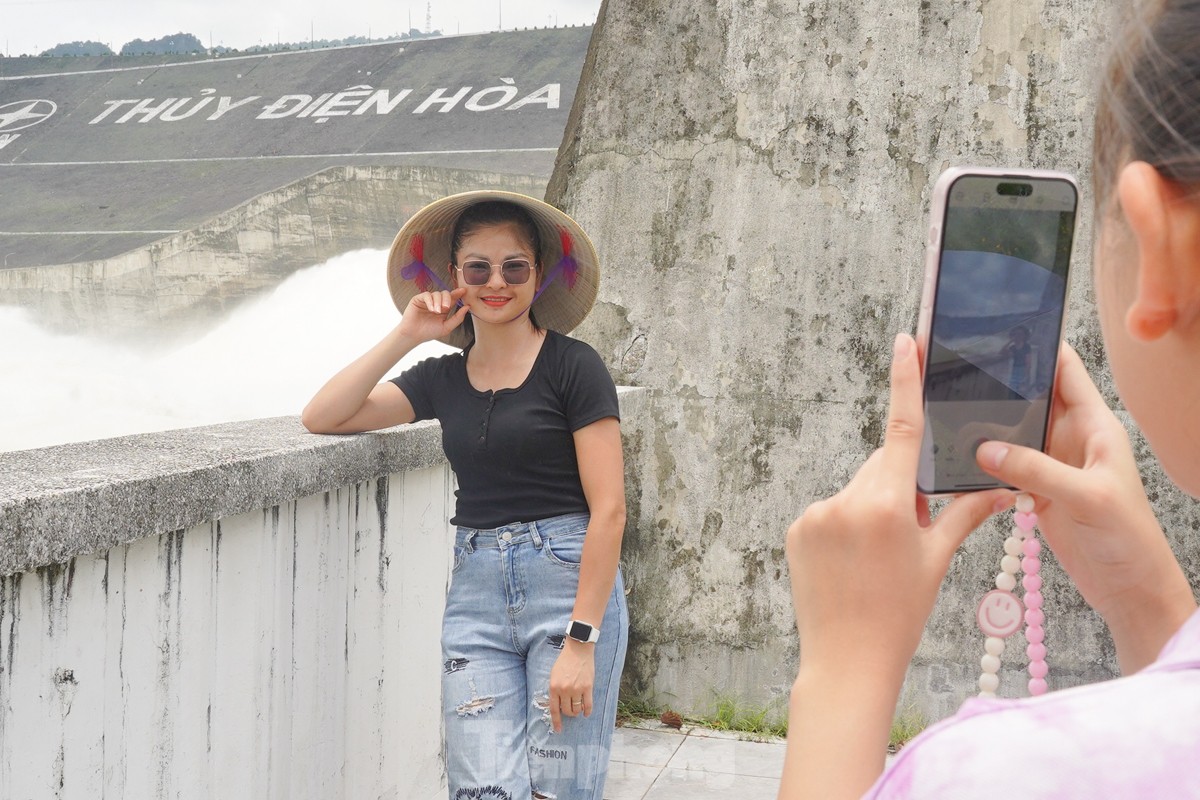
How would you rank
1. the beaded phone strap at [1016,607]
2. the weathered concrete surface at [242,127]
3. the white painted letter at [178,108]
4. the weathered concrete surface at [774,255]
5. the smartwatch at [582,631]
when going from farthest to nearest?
the white painted letter at [178,108]
the weathered concrete surface at [242,127]
the weathered concrete surface at [774,255]
the smartwatch at [582,631]
the beaded phone strap at [1016,607]

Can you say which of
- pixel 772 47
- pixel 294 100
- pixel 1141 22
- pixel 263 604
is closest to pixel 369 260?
pixel 294 100

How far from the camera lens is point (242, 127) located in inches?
1718

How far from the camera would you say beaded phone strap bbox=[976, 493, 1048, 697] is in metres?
1.09

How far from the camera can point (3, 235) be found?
37.8 metres

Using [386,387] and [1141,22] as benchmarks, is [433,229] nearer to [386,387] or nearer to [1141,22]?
[386,387]

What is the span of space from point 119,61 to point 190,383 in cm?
3325

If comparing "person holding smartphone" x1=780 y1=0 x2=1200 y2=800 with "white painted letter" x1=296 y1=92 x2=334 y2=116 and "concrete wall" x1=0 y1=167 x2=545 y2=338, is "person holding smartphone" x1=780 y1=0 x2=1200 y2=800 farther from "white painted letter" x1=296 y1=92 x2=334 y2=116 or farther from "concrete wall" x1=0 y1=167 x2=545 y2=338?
"white painted letter" x1=296 y1=92 x2=334 y2=116

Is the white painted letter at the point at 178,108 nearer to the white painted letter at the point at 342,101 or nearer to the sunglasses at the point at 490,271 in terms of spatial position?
the white painted letter at the point at 342,101

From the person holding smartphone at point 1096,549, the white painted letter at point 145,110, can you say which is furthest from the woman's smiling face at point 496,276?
the white painted letter at point 145,110

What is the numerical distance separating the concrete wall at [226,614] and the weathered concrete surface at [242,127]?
3132 centimetres

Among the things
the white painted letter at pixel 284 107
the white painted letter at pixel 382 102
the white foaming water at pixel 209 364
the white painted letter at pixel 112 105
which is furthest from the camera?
the white painted letter at pixel 112 105

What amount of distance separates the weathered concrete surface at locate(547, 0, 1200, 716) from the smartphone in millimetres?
3372

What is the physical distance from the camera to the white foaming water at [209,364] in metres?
21.1

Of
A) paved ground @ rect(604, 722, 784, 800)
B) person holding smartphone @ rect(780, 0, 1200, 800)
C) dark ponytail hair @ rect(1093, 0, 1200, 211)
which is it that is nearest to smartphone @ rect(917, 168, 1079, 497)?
person holding smartphone @ rect(780, 0, 1200, 800)
